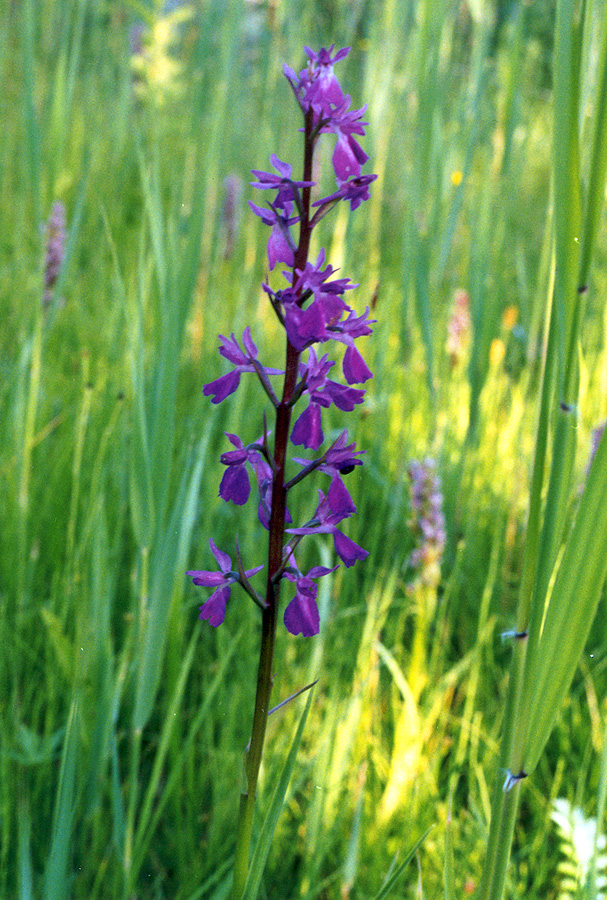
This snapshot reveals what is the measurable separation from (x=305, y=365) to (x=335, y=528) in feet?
0.43

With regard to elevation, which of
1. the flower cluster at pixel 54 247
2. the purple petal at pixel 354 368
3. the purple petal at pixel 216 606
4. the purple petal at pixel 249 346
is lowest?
the purple petal at pixel 216 606

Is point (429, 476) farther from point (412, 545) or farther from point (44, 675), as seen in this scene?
point (44, 675)

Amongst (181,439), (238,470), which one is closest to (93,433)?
(181,439)

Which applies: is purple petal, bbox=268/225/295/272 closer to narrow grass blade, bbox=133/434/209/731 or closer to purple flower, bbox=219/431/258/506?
purple flower, bbox=219/431/258/506

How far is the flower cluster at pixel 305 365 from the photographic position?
56 cm

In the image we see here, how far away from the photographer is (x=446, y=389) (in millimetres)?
2217

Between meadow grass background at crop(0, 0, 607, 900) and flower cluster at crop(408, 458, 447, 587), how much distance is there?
0.07 metres

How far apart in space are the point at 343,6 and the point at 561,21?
1.51m

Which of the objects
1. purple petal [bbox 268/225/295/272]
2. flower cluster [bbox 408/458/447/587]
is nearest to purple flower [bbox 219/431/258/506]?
purple petal [bbox 268/225/295/272]

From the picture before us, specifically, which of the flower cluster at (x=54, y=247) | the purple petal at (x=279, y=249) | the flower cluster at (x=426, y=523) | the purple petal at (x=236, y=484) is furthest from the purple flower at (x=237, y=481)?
the flower cluster at (x=54, y=247)

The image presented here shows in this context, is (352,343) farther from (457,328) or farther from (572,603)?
(457,328)

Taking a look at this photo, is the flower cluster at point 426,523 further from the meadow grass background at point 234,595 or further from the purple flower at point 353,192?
the purple flower at point 353,192

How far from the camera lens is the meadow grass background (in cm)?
97

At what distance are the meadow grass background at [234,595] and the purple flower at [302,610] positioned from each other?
10 centimetres
